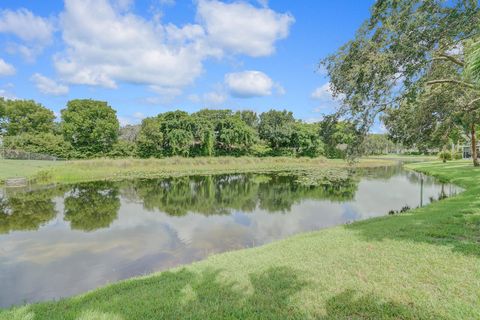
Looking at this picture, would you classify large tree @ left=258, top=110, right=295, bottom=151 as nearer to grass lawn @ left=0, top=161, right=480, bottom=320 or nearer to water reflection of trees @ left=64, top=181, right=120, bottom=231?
water reflection of trees @ left=64, top=181, right=120, bottom=231

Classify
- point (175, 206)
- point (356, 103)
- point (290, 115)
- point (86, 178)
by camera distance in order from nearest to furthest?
point (356, 103), point (175, 206), point (86, 178), point (290, 115)

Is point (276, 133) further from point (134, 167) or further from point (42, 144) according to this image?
point (42, 144)

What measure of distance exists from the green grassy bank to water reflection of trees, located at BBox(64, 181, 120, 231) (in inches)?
202

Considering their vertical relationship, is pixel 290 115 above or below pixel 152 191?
above

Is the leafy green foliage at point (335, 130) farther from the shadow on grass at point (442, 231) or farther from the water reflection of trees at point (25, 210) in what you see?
the water reflection of trees at point (25, 210)

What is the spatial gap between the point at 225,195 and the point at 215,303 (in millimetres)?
19092

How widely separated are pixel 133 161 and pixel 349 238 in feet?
119

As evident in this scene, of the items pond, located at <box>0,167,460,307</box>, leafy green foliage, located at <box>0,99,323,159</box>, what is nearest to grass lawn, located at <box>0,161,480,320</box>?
pond, located at <box>0,167,460,307</box>

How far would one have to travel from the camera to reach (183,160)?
45.2 metres

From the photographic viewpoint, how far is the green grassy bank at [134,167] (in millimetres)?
30867

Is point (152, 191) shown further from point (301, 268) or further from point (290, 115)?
point (290, 115)

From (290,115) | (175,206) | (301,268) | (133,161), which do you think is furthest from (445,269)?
(290,115)

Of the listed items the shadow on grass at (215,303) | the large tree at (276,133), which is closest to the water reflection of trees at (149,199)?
the shadow on grass at (215,303)

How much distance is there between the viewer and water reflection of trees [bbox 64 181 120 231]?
15.8 m
